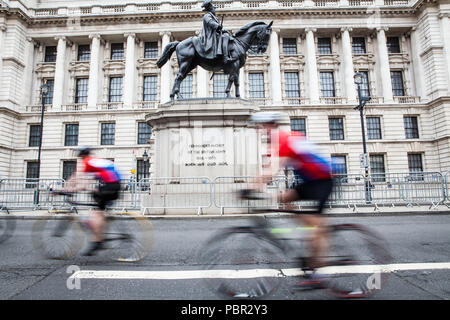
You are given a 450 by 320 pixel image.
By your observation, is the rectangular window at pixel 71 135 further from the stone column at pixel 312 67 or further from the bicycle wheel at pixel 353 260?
the bicycle wheel at pixel 353 260

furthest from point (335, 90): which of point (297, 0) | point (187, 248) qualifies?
point (187, 248)

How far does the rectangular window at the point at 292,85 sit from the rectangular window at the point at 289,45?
10.0ft

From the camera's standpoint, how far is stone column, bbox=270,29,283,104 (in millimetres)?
29922

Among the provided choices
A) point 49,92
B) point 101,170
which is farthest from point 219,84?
point 101,170

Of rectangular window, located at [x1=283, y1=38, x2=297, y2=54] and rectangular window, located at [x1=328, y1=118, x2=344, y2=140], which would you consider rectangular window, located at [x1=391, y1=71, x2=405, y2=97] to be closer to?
rectangular window, located at [x1=328, y1=118, x2=344, y2=140]

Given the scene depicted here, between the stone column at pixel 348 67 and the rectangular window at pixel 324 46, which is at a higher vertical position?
the rectangular window at pixel 324 46

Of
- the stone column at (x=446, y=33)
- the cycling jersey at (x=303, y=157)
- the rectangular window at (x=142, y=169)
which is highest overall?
the stone column at (x=446, y=33)

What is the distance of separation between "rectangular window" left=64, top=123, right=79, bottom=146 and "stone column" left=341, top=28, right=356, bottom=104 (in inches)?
1205

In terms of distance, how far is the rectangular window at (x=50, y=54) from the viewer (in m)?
33.3

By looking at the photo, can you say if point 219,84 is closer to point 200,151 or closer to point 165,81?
point 165,81

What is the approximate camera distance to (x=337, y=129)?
29.8 meters

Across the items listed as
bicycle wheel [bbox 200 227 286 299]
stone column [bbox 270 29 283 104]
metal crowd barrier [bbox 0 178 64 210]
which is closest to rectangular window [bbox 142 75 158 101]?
stone column [bbox 270 29 283 104]

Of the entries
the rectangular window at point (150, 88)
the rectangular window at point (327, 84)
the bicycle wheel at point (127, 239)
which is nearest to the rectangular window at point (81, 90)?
the rectangular window at point (150, 88)

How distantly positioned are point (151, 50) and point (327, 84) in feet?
71.5
